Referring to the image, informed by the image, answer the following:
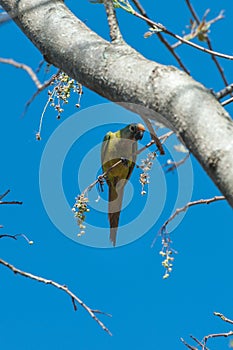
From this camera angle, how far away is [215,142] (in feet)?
3.67

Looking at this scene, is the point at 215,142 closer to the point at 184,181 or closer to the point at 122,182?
the point at 184,181

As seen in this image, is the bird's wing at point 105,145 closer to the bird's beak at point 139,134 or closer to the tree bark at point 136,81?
the bird's beak at point 139,134

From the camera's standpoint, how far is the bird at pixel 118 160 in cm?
426

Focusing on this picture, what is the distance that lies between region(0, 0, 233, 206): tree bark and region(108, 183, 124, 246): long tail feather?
2.28 metres

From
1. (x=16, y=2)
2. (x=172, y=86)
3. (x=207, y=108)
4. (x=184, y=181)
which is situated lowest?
(x=207, y=108)

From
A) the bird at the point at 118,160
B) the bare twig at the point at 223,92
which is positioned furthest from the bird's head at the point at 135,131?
the bare twig at the point at 223,92

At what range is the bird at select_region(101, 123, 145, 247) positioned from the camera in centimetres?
426

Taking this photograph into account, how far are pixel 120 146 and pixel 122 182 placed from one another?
44 cm

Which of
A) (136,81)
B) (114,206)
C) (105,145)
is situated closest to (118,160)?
(105,145)

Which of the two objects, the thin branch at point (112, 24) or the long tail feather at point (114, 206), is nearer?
the thin branch at point (112, 24)

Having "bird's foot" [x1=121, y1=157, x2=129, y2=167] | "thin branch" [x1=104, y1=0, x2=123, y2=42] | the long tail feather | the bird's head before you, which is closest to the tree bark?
"thin branch" [x1=104, y1=0, x2=123, y2=42]

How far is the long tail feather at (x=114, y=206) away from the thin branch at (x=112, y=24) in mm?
2323

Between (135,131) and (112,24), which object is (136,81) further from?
(135,131)

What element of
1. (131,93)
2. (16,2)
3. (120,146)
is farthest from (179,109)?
(120,146)
